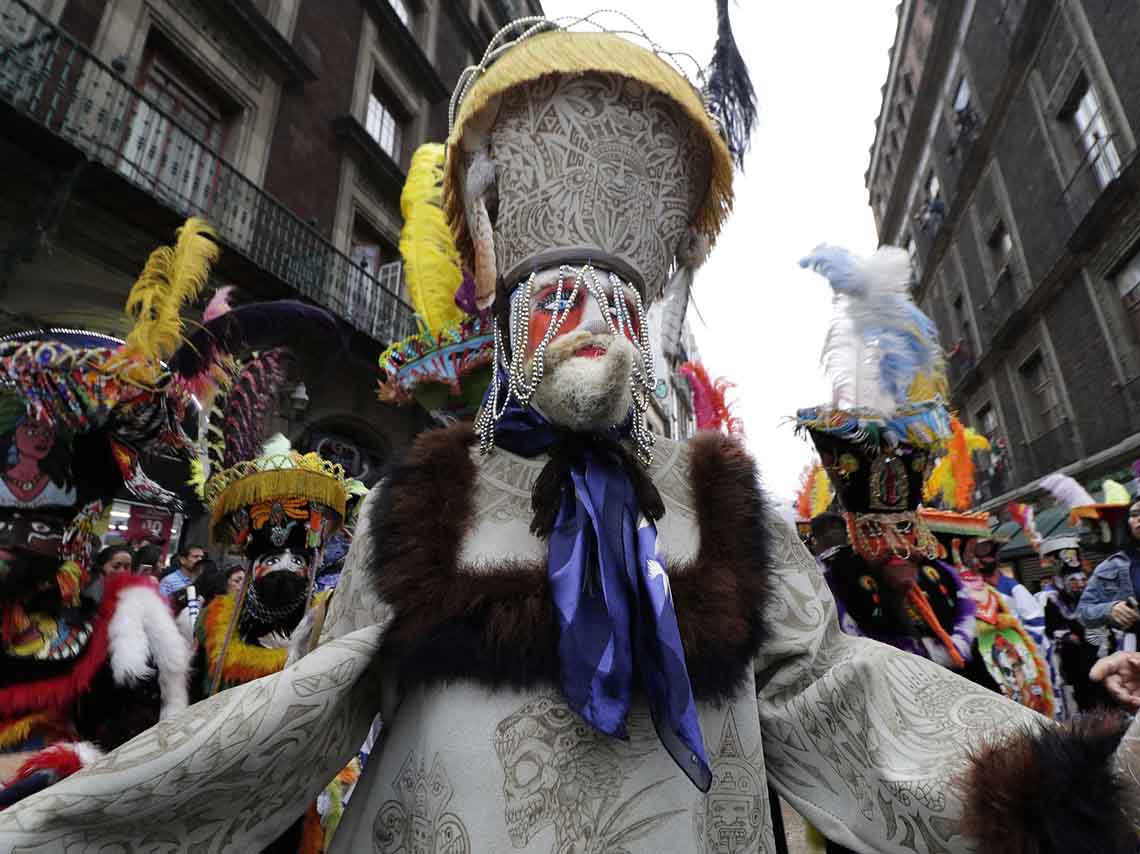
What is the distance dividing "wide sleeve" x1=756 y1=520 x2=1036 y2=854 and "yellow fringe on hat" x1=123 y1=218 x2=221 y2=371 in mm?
2046

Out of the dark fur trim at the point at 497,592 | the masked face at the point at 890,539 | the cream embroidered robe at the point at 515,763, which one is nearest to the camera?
the cream embroidered robe at the point at 515,763

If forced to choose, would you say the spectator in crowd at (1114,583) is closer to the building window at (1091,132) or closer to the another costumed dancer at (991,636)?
the another costumed dancer at (991,636)

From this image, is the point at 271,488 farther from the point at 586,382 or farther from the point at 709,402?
the point at 709,402

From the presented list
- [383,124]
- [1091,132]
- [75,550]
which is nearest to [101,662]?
[75,550]

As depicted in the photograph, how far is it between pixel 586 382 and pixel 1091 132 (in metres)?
15.4

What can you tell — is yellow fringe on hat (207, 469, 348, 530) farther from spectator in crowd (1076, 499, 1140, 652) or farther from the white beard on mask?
spectator in crowd (1076, 499, 1140, 652)

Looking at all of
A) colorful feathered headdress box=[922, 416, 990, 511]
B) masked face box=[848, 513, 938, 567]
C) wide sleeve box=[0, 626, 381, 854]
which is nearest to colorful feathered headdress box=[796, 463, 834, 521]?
colorful feathered headdress box=[922, 416, 990, 511]

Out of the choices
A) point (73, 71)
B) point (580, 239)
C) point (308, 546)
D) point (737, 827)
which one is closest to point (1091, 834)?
point (737, 827)

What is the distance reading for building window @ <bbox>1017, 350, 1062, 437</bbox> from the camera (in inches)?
555

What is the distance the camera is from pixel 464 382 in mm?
2982

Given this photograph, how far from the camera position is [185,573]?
542cm

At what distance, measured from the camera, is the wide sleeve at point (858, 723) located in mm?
1065

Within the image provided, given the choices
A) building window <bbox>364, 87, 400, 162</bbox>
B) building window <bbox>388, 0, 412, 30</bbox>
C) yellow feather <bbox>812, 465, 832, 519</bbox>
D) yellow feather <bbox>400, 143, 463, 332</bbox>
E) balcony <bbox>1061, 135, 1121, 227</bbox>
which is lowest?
yellow feather <bbox>812, 465, 832, 519</bbox>

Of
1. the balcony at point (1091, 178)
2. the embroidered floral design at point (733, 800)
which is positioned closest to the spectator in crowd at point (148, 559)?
the embroidered floral design at point (733, 800)
